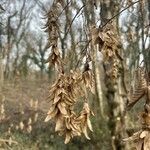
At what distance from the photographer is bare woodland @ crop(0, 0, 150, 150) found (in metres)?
1.89

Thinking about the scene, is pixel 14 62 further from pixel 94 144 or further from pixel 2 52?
pixel 94 144

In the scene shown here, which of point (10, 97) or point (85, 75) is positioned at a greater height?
point (10, 97)

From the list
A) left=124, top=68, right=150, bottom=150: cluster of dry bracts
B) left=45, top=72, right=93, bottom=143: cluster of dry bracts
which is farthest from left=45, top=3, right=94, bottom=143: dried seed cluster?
left=124, top=68, right=150, bottom=150: cluster of dry bracts

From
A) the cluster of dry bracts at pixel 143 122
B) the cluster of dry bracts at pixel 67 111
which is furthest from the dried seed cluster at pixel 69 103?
the cluster of dry bracts at pixel 143 122

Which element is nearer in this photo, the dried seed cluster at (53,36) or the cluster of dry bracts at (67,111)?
the cluster of dry bracts at (67,111)

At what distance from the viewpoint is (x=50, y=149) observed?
651 inches

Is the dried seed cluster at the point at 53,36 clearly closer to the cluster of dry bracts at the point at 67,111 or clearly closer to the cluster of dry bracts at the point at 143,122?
the cluster of dry bracts at the point at 67,111

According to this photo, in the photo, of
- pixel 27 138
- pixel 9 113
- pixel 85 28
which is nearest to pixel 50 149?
pixel 27 138

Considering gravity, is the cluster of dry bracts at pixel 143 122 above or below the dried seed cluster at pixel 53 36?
below

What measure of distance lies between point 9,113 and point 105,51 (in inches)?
822

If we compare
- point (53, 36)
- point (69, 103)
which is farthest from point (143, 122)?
point (53, 36)

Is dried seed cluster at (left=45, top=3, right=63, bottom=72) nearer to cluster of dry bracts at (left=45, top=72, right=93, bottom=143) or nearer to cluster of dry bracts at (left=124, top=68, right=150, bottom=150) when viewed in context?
cluster of dry bracts at (left=45, top=72, right=93, bottom=143)

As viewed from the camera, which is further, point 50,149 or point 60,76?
point 50,149

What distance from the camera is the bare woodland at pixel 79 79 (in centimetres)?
189
